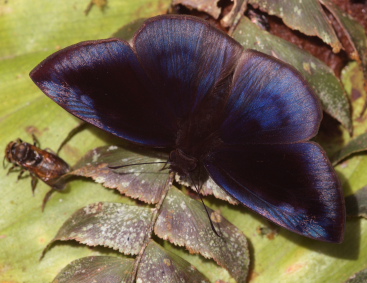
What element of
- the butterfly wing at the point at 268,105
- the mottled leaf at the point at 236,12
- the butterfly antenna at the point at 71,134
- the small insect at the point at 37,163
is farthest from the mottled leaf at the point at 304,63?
the small insect at the point at 37,163

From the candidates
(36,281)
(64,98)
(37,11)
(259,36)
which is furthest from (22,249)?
(259,36)

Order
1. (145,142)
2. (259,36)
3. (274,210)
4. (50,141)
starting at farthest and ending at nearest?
(50,141) < (259,36) < (145,142) < (274,210)

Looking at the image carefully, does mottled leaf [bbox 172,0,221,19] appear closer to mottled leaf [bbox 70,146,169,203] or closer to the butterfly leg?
mottled leaf [bbox 70,146,169,203]

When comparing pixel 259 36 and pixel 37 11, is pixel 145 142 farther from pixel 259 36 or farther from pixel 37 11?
pixel 37 11

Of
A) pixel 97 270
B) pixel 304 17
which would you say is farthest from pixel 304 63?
pixel 97 270

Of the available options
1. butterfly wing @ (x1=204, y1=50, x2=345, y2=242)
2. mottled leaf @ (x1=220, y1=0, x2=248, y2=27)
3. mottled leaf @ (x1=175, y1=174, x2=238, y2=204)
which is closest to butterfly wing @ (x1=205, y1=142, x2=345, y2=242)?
butterfly wing @ (x1=204, y1=50, x2=345, y2=242)

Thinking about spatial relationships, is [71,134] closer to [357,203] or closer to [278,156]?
[278,156]
